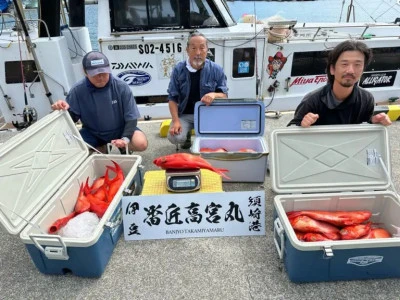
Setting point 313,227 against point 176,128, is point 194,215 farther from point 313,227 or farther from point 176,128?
point 176,128

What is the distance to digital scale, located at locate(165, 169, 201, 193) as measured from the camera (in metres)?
2.05

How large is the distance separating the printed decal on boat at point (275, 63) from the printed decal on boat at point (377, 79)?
4.48ft

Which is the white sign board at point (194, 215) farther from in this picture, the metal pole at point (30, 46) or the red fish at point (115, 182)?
the metal pole at point (30, 46)

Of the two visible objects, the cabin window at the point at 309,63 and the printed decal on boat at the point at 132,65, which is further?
the cabin window at the point at 309,63

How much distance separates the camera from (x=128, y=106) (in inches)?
107

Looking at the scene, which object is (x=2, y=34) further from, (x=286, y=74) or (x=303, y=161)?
(x=303, y=161)

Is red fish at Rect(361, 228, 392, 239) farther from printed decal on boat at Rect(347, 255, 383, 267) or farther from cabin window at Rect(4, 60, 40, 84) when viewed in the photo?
cabin window at Rect(4, 60, 40, 84)

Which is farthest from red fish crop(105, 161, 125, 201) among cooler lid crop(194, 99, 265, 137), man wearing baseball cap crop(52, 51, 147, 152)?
cooler lid crop(194, 99, 265, 137)

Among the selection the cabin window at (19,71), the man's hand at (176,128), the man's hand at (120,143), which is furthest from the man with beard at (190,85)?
the cabin window at (19,71)

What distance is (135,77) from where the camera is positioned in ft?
14.3

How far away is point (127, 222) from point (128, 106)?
44.8 inches

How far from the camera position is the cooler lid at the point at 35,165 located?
Answer: 1694 mm

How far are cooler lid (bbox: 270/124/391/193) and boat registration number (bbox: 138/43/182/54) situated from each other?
2.72 meters

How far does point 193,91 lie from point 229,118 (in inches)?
22.0
